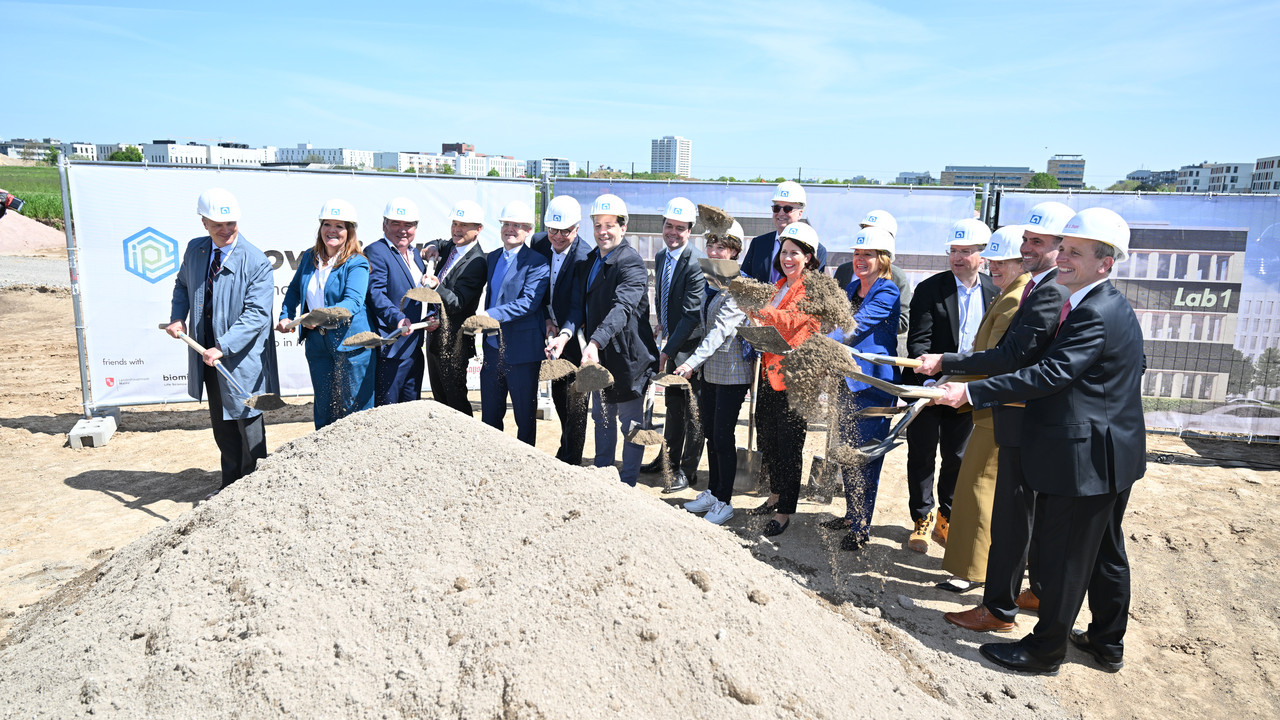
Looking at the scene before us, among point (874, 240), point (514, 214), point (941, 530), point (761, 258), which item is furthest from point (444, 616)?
point (941, 530)

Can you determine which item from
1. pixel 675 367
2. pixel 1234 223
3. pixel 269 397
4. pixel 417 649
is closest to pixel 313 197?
pixel 269 397

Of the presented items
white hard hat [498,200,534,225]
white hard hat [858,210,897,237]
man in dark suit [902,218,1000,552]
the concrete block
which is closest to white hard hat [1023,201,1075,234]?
man in dark suit [902,218,1000,552]

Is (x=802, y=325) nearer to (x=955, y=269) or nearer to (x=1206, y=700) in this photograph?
(x=955, y=269)

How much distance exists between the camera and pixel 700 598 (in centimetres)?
284

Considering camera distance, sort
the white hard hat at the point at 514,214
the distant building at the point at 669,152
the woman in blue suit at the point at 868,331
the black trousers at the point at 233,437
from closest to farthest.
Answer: the woman in blue suit at the point at 868,331, the black trousers at the point at 233,437, the white hard hat at the point at 514,214, the distant building at the point at 669,152

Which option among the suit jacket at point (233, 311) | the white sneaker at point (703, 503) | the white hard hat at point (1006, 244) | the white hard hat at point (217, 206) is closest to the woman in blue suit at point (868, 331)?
the white hard hat at point (1006, 244)

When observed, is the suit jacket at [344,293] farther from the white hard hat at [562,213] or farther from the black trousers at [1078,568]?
the black trousers at [1078,568]

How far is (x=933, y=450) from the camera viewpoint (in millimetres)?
4684

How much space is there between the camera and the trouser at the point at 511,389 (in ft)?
16.7

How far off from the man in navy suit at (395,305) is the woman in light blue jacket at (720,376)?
1.89m

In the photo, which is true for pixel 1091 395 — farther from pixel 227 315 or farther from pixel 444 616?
pixel 227 315

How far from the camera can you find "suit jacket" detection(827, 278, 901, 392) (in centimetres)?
414

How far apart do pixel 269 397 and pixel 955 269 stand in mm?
4285

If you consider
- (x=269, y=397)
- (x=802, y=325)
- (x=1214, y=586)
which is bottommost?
(x=1214, y=586)
